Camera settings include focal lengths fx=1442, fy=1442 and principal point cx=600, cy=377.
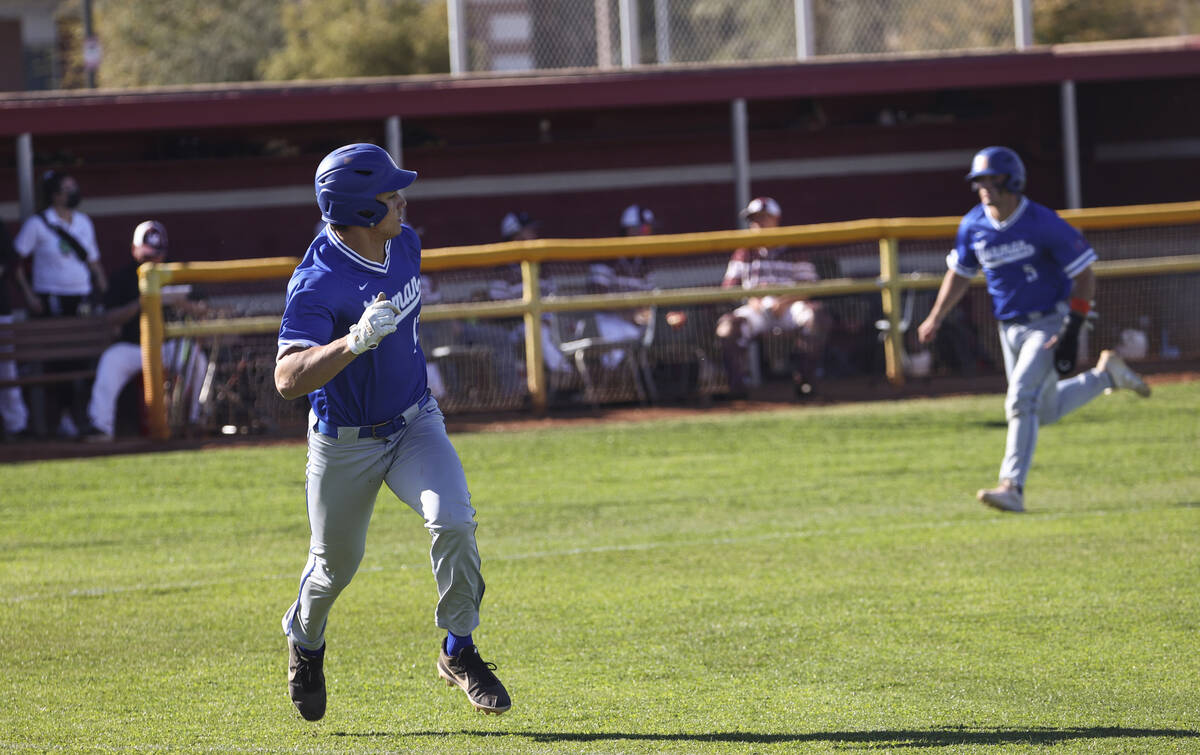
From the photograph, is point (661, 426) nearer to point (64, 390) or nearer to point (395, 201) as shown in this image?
point (64, 390)

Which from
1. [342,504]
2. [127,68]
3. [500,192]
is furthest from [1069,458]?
[127,68]

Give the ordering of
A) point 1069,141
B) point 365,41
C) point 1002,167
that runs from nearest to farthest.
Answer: point 1002,167 < point 1069,141 < point 365,41

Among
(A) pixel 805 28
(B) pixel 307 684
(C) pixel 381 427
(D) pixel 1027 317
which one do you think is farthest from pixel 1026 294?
(A) pixel 805 28

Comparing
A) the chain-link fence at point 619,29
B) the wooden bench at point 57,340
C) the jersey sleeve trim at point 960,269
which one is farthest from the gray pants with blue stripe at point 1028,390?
the chain-link fence at point 619,29

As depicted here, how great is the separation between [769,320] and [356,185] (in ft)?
28.9

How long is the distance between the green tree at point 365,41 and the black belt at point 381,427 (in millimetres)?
30799

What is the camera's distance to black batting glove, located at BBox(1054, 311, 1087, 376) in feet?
26.8

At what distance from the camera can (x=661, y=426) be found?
11969 millimetres

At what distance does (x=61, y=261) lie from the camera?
12914 millimetres

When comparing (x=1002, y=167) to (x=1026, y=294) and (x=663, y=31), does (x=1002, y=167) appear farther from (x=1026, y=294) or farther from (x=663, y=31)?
(x=663, y=31)

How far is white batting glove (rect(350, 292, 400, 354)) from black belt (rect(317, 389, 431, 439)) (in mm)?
577

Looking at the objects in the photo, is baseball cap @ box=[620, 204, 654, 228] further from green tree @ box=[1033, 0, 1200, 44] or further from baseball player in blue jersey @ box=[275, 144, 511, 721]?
green tree @ box=[1033, 0, 1200, 44]

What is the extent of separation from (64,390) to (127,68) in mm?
28705

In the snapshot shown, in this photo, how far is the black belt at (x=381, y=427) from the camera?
4.70 metres
